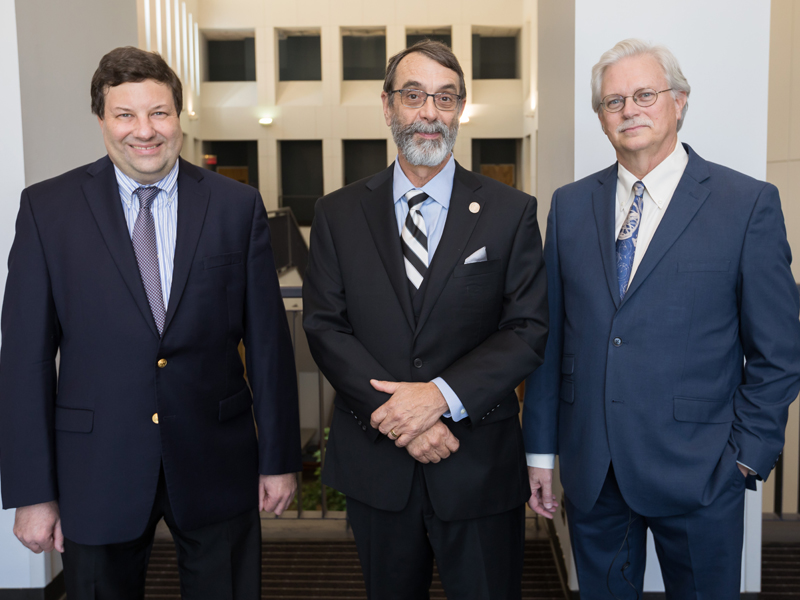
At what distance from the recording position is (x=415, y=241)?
1.76 metres

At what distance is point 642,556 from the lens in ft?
5.77

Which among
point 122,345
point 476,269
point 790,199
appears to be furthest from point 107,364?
point 790,199

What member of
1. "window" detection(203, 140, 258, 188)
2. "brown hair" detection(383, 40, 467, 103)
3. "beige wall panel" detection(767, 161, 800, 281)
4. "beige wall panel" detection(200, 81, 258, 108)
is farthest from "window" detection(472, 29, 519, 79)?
"brown hair" detection(383, 40, 467, 103)

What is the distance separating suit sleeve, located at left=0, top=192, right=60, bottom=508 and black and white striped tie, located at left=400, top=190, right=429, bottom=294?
88 centimetres

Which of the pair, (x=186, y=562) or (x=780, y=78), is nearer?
(x=186, y=562)

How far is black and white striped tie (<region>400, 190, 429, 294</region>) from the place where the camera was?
68.2 inches

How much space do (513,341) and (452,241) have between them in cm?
29

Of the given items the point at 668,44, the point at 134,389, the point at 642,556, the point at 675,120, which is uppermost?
the point at 668,44

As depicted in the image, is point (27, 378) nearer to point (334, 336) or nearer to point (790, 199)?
point (334, 336)

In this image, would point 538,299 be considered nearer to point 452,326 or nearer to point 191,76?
point 452,326

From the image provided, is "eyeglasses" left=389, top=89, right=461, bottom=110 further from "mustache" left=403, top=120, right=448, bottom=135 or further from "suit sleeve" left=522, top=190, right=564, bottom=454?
"suit sleeve" left=522, top=190, right=564, bottom=454

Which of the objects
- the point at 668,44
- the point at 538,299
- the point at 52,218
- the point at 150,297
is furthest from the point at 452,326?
the point at 668,44

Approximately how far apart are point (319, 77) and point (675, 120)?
551 inches

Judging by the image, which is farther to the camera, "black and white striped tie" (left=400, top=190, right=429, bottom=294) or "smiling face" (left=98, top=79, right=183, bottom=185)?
"black and white striped tie" (left=400, top=190, right=429, bottom=294)
